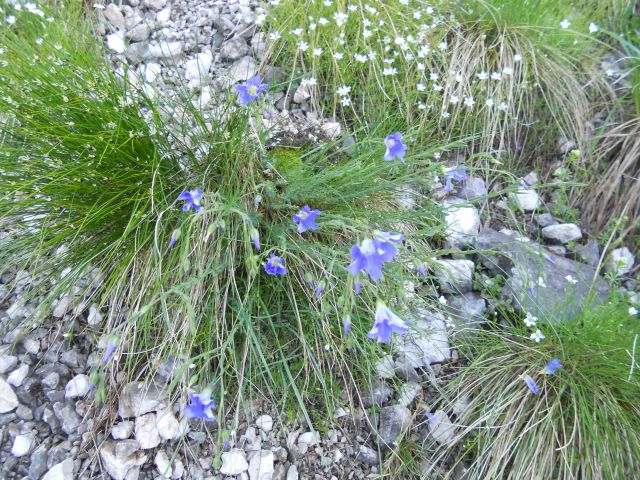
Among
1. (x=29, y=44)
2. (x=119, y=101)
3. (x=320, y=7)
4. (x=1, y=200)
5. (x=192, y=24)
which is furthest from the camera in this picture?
(x=192, y=24)

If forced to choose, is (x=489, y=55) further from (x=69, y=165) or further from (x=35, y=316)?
(x=35, y=316)

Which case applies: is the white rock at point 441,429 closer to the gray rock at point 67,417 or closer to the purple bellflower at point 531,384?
the purple bellflower at point 531,384

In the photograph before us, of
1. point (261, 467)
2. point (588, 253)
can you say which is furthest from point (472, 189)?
point (261, 467)

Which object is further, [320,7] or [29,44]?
[320,7]

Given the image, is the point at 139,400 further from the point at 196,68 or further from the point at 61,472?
the point at 196,68

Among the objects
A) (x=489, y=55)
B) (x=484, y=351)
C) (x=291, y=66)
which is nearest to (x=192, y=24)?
(x=291, y=66)
